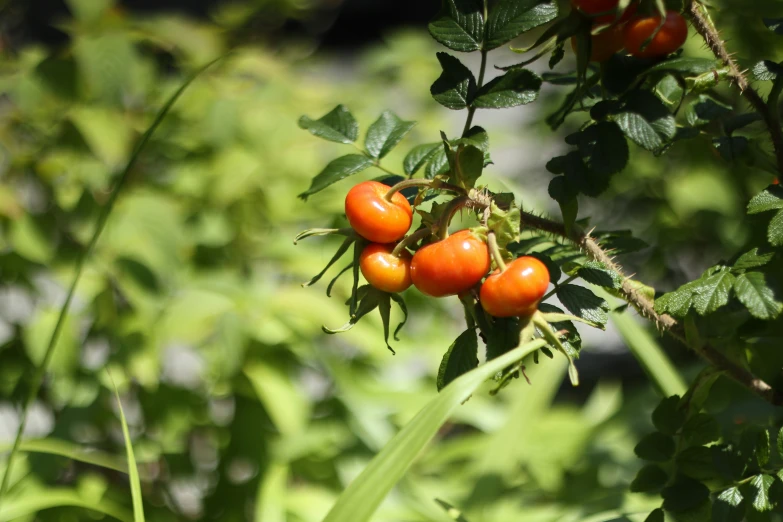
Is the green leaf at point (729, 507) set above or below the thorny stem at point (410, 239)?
below

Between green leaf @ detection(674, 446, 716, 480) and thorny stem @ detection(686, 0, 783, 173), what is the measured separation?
0.74 ft

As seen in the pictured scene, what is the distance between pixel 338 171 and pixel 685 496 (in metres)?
0.35

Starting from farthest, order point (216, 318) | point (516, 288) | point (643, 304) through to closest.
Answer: point (216, 318) → point (643, 304) → point (516, 288)

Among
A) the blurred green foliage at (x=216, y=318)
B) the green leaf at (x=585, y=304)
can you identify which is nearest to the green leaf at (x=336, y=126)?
the green leaf at (x=585, y=304)

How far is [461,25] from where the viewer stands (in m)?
0.48

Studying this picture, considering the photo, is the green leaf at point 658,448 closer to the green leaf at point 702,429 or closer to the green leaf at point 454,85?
the green leaf at point 702,429

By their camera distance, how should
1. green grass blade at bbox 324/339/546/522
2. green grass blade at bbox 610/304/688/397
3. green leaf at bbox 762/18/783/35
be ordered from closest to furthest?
green grass blade at bbox 324/339/546/522
green leaf at bbox 762/18/783/35
green grass blade at bbox 610/304/688/397

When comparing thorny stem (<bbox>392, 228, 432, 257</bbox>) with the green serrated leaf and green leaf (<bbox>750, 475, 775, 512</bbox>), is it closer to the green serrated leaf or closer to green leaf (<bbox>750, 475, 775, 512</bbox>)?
the green serrated leaf

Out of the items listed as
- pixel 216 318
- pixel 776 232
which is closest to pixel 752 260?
pixel 776 232

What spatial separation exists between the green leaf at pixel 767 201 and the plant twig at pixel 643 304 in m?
0.09

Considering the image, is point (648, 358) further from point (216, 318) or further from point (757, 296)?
point (216, 318)

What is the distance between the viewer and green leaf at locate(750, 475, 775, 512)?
1.63 ft

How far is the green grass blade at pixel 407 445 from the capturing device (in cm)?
40

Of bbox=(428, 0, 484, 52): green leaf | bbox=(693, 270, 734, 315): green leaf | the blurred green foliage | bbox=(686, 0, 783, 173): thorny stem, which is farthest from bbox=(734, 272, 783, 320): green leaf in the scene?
the blurred green foliage
